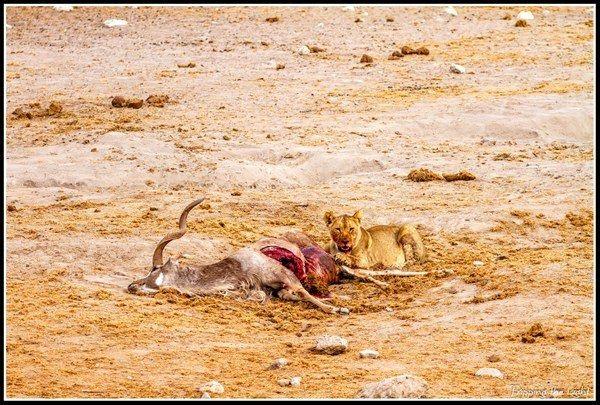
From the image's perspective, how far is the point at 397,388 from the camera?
22.3 feet

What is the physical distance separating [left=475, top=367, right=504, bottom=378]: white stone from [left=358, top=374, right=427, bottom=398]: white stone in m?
0.51

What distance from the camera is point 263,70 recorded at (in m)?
18.0

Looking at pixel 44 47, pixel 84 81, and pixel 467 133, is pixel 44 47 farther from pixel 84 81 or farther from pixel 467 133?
pixel 467 133

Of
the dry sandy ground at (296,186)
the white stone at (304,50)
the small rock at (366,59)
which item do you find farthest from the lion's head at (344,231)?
the white stone at (304,50)

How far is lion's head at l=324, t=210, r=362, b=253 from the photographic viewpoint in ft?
33.1

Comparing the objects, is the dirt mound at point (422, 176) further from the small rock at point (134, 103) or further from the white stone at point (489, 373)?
the white stone at point (489, 373)

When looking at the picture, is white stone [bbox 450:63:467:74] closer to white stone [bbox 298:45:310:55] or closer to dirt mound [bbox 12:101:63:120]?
white stone [bbox 298:45:310:55]

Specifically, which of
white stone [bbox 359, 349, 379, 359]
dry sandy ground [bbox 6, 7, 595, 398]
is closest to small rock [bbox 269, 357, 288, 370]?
dry sandy ground [bbox 6, 7, 595, 398]

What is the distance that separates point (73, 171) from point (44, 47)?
757 centimetres

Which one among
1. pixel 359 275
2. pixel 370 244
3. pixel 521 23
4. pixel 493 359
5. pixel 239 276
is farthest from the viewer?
pixel 521 23

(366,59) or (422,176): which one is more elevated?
(366,59)

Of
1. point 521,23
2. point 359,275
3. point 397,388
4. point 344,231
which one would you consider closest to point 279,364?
point 397,388

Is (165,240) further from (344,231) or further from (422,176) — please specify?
(422,176)

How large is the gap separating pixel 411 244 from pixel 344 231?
2.33 feet
